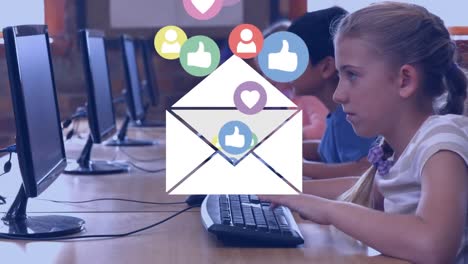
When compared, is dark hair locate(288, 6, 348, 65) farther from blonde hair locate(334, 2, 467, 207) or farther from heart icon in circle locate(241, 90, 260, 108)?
heart icon in circle locate(241, 90, 260, 108)

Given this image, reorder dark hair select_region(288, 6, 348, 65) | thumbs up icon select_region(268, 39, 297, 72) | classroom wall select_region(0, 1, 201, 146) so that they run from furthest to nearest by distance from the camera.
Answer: classroom wall select_region(0, 1, 201, 146) → thumbs up icon select_region(268, 39, 297, 72) → dark hair select_region(288, 6, 348, 65)

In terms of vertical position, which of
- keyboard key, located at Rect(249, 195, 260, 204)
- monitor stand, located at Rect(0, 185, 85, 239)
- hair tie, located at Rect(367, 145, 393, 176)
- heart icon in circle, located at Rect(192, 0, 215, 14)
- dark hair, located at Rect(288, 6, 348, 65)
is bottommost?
heart icon in circle, located at Rect(192, 0, 215, 14)

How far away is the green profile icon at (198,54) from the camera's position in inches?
156

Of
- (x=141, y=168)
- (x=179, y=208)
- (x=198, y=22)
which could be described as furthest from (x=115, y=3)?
(x=179, y=208)

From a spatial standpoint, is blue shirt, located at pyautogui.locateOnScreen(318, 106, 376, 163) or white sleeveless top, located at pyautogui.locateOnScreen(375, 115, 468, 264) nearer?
white sleeveless top, located at pyautogui.locateOnScreen(375, 115, 468, 264)

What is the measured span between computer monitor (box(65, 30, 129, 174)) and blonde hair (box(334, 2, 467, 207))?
744 millimetres

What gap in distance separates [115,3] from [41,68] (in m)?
2.74

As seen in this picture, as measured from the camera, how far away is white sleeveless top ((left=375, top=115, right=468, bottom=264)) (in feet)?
3.54

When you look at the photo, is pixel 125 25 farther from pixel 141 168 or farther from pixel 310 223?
pixel 310 223

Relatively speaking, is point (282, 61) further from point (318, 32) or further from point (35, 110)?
point (35, 110)

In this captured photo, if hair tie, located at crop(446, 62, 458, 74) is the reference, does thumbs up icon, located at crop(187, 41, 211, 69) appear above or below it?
below

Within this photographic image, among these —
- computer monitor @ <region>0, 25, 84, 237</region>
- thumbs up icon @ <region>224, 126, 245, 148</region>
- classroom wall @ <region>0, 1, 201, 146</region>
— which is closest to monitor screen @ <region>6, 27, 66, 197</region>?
computer monitor @ <region>0, 25, 84, 237</region>

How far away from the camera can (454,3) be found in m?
3.28

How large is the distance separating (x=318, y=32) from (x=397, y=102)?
2.35 feet
